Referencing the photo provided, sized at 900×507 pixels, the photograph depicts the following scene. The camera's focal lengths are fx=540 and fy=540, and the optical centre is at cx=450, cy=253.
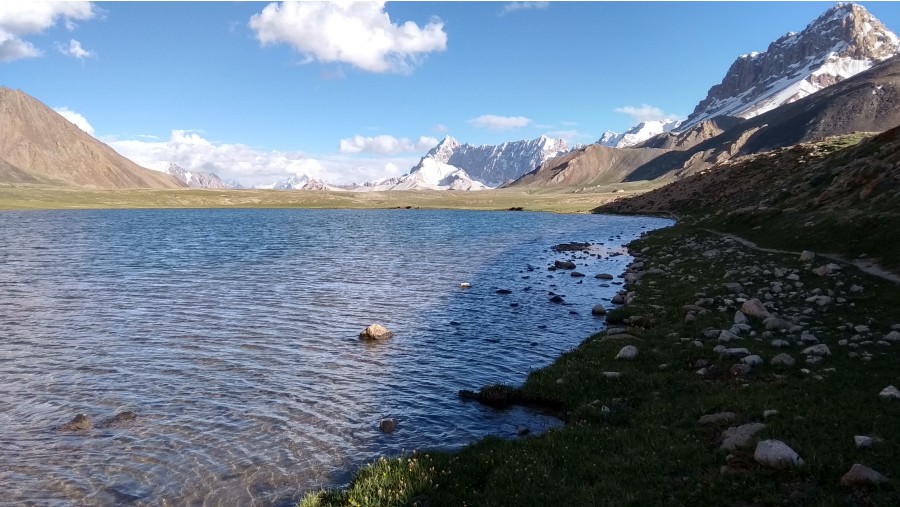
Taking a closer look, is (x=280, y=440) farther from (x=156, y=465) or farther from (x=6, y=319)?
(x=6, y=319)

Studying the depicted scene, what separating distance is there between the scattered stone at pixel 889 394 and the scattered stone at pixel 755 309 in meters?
10.1

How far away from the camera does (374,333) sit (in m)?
28.1

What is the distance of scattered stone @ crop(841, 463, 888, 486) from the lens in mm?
9773

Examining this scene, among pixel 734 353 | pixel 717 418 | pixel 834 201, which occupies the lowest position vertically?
pixel 717 418

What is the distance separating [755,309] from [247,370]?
22.4 meters

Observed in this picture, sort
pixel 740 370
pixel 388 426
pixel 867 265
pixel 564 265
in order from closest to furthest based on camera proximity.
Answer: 1. pixel 388 426
2. pixel 740 370
3. pixel 867 265
4. pixel 564 265

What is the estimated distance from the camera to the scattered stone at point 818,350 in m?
17.8

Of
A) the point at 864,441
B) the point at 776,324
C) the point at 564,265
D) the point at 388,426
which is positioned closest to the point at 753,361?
the point at 776,324

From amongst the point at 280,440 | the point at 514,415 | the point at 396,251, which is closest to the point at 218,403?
the point at 280,440

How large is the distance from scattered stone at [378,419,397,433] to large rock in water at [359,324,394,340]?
10680 millimetres

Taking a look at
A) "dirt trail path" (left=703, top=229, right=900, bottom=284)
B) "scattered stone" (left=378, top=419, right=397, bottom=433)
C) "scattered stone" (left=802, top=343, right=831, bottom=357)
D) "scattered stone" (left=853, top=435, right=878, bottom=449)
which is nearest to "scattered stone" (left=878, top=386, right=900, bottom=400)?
"scattered stone" (left=853, top=435, right=878, bottom=449)

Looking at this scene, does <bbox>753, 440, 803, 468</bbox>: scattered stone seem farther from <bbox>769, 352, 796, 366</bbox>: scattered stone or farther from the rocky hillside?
the rocky hillside

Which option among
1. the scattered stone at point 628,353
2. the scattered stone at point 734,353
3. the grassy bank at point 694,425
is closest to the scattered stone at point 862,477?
the grassy bank at point 694,425

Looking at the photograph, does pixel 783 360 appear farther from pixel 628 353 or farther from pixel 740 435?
pixel 740 435
